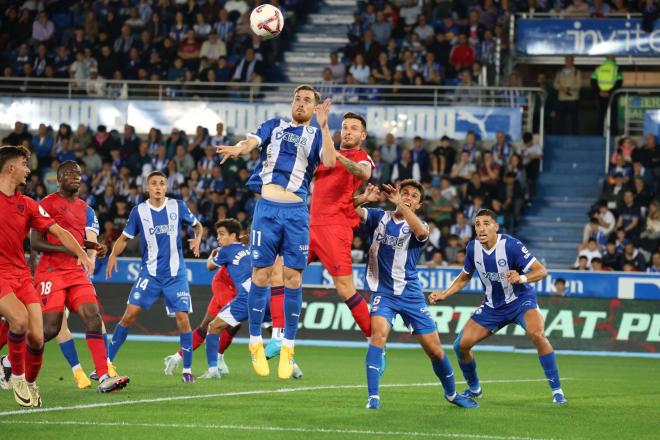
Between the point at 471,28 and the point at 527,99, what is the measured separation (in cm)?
228

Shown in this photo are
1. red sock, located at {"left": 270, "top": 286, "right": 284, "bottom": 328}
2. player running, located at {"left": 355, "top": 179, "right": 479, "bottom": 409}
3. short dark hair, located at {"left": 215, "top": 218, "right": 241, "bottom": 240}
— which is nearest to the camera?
player running, located at {"left": 355, "top": 179, "right": 479, "bottom": 409}

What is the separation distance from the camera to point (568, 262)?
24.7 metres

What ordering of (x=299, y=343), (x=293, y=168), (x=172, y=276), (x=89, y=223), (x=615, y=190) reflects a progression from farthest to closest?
(x=615, y=190) → (x=299, y=343) → (x=172, y=276) → (x=89, y=223) → (x=293, y=168)

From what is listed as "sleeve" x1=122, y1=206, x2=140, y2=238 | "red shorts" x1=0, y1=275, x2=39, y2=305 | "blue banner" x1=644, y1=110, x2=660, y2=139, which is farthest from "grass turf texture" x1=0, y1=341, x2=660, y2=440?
"blue banner" x1=644, y1=110, x2=660, y2=139

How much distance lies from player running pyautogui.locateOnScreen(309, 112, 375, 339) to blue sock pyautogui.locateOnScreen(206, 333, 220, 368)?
2.43 meters

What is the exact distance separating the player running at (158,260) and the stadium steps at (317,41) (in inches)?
616

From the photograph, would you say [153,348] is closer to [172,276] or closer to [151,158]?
[172,276]

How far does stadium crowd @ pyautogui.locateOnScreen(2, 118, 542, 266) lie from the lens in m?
24.2

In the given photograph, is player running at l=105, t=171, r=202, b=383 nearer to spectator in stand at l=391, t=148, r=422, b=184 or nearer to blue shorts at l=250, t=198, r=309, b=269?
blue shorts at l=250, t=198, r=309, b=269

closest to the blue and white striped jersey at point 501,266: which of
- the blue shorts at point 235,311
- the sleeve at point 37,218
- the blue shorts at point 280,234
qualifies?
the blue shorts at point 280,234

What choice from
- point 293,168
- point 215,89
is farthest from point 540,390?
point 215,89

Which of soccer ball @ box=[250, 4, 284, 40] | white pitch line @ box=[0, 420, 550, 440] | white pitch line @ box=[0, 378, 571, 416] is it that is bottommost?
white pitch line @ box=[0, 378, 571, 416]

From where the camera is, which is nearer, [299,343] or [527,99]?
[299,343]

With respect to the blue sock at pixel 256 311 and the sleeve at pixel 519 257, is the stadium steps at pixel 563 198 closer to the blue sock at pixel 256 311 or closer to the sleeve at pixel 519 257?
the sleeve at pixel 519 257
